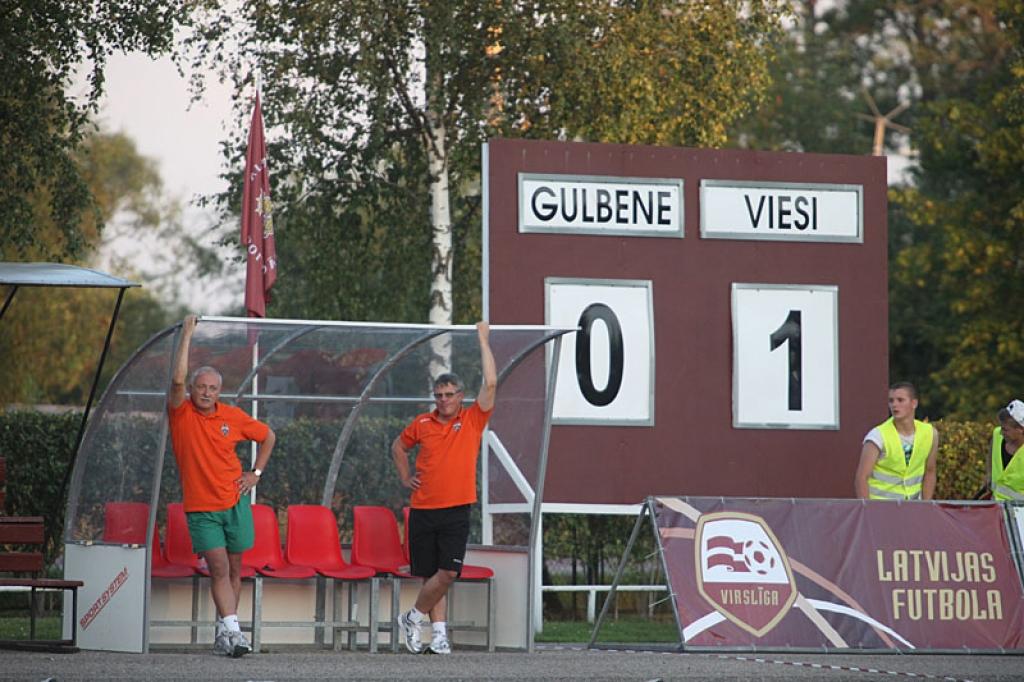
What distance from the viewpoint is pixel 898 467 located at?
13078 mm

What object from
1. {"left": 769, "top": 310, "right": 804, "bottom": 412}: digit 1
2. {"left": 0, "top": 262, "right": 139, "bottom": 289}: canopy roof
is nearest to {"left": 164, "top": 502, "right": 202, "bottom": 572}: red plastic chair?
{"left": 0, "top": 262, "right": 139, "bottom": 289}: canopy roof

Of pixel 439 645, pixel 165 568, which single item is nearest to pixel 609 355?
pixel 439 645

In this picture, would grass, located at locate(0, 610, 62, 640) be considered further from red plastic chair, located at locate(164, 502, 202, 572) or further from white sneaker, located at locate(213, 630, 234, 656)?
white sneaker, located at locate(213, 630, 234, 656)

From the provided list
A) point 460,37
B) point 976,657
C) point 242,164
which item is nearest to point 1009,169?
point 460,37

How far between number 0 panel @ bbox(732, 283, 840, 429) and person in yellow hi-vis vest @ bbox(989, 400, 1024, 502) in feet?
5.82

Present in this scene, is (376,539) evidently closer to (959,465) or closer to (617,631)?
(617,631)

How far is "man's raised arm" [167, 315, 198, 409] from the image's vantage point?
11219 mm

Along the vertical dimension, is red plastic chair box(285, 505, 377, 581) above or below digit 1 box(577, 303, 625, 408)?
below

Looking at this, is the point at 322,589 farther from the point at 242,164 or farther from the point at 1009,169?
the point at 1009,169

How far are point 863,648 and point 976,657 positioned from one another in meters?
0.83

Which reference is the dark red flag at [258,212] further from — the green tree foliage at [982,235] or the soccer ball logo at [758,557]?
the green tree foliage at [982,235]

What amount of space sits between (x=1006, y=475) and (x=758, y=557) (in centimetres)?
227

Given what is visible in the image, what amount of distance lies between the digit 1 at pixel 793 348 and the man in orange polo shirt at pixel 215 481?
16.6ft

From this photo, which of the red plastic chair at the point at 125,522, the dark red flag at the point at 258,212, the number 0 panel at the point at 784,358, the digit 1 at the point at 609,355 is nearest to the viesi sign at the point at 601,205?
the digit 1 at the point at 609,355
